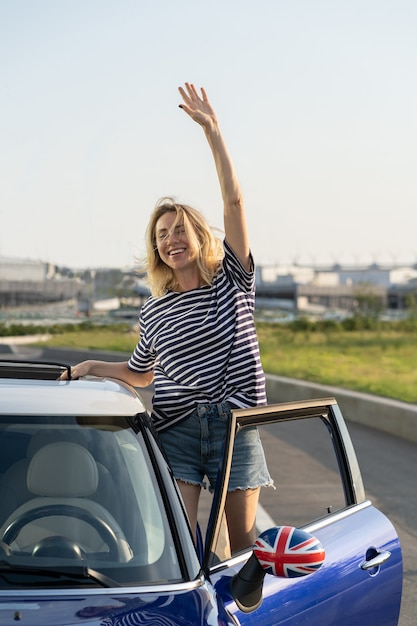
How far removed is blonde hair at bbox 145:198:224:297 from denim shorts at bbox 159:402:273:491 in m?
0.52

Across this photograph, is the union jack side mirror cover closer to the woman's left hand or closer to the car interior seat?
the car interior seat

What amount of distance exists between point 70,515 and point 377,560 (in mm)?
1097

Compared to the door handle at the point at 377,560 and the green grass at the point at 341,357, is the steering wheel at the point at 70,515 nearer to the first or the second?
the door handle at the point at 377,560

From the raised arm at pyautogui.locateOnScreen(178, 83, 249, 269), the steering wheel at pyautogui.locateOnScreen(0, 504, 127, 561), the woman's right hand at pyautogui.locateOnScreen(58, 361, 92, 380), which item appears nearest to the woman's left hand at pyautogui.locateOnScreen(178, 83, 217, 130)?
the raised arm at pyautogui.locateOnScreen(178, 83, 249, 269)

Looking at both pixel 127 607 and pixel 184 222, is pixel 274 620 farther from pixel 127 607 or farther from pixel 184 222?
pixel 184 222

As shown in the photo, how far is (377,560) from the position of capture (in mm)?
3738

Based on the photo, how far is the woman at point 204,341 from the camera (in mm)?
3947

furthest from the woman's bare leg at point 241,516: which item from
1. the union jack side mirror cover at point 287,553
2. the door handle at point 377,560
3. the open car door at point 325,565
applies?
A: the union jack side mirror cover at point 287,553

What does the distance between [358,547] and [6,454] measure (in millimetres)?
1182

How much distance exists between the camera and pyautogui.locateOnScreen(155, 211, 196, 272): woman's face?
420cm

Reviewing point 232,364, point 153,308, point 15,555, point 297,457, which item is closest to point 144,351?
point 153,308

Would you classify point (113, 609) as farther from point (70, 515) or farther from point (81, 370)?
point (81, 370)

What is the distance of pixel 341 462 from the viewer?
3.95m

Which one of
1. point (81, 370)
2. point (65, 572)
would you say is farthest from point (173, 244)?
point (65, 572)
